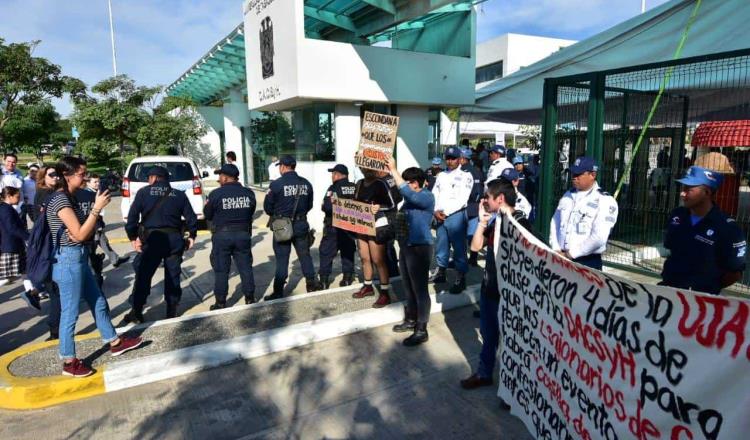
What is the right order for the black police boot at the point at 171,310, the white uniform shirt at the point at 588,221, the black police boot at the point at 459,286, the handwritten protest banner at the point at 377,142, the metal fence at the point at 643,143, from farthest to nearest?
the metal fence at the point at 643,143 → the black police boot at the point at 459,286 → the black police boot at the point at 171,310 → the handwritten protest banner at the point at 377,142 → the white uniform shirt at the point at 588,221

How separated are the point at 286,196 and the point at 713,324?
495 cm

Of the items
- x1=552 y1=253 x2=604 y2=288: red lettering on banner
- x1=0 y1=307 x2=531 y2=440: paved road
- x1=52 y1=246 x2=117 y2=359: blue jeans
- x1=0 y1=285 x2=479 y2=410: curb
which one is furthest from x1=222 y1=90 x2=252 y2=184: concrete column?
x1=552 y1=253 x2=604 y2=288: red lettering on banner

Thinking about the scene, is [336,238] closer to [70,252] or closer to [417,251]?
[417,251]

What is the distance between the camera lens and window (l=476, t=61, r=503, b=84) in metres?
43.5

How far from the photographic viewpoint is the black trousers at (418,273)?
4.55 meters

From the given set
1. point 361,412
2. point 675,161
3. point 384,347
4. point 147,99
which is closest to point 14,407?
point 361,412

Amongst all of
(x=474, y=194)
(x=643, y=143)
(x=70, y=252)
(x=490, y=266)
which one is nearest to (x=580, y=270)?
(x=490, y=266)

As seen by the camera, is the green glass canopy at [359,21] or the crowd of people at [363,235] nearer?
the crowd of people at [363,235]

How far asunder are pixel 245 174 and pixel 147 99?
258 inches

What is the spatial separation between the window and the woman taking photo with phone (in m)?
43.1

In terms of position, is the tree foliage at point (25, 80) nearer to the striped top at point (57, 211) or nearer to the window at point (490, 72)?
the striped top at point (57, 211)

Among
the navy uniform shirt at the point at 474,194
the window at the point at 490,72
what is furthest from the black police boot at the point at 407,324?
the window at the point at 490,72

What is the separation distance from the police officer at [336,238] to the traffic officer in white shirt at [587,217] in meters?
2.90

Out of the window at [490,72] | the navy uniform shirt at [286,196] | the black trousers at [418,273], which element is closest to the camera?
the black trousers at [418,273]
